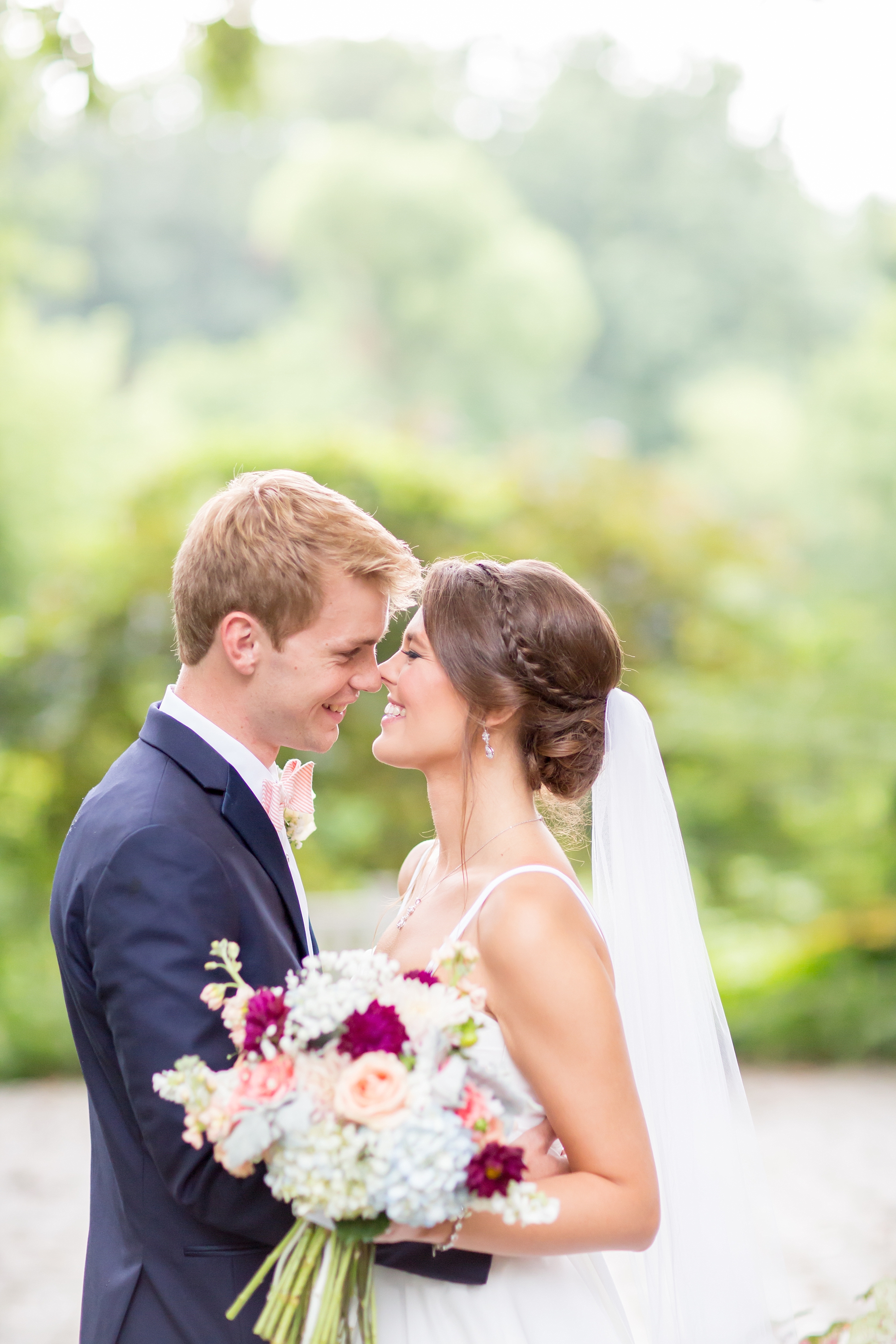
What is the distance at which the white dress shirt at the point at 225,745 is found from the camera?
241 centimetres

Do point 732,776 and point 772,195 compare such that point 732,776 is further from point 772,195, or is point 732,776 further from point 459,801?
point 772,195

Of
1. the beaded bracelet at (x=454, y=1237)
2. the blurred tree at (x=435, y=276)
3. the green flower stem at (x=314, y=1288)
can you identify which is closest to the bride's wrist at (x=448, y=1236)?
the beaded bracelet at (x=454, y=1237)

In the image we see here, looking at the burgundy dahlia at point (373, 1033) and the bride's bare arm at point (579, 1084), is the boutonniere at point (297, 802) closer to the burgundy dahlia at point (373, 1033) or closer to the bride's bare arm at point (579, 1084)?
the bride's bare arm at point (579, 1084)

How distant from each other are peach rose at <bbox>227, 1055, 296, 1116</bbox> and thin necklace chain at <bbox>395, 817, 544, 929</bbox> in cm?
86

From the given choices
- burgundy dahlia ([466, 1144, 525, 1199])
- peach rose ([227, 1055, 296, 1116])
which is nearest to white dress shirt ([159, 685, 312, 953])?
peach rose ([227, 1055, 296, 1116])

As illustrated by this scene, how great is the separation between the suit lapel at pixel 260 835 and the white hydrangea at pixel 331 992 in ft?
1.67

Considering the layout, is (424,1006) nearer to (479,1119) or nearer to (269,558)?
(479,1119)

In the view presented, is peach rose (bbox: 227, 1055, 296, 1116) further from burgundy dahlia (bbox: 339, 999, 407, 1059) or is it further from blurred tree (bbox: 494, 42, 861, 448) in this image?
blurred tree (bbox: 494, 42, 861, 448)

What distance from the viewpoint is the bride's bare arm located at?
207 centimetres

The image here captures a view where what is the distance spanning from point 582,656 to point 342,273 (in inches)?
921

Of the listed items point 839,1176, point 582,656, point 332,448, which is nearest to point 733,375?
point 332,448

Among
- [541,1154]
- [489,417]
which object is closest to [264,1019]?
[541,1154]

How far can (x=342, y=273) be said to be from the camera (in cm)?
2436

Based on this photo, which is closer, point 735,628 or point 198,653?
point 198,653
